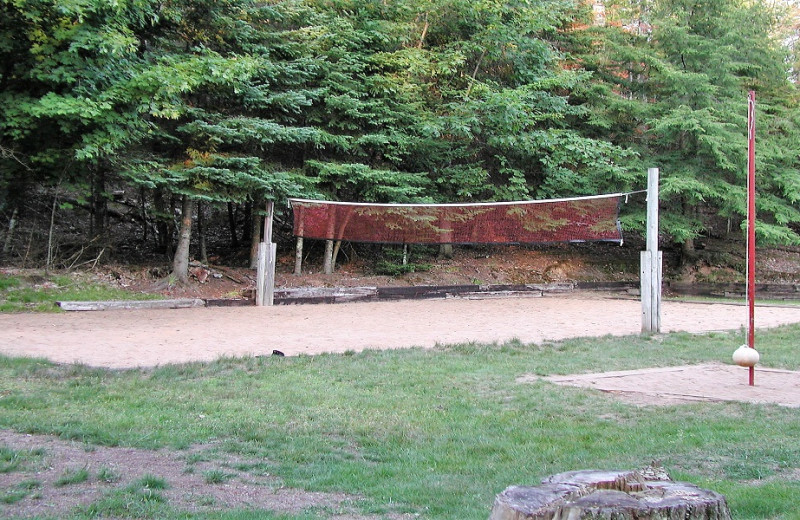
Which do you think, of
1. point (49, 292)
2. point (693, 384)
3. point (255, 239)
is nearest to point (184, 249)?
point (255, 239)

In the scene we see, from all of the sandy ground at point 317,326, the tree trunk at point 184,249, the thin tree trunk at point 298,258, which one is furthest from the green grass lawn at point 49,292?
the thin tree trunk at point 298,258

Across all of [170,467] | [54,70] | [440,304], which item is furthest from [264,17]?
[170,467]

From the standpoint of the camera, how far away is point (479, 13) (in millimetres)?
18844

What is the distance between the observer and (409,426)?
5047 mm

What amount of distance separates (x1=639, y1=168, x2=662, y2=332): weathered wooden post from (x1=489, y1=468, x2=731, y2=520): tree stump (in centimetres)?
882

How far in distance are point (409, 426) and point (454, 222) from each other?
10.1 meters

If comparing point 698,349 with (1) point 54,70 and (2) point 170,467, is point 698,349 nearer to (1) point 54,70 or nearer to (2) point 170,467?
(2) point 170,467

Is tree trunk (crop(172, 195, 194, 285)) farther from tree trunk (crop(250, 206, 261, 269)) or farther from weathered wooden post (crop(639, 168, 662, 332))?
weathered wooden post (crop(639, 168, 662, 332))

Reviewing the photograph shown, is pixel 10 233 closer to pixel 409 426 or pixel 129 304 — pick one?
pixel 129 304

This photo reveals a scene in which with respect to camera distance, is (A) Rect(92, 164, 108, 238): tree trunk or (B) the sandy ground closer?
(B) the sandy ground

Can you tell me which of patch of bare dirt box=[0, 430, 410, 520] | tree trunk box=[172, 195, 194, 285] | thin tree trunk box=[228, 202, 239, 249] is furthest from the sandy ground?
thin tree trunk box=[228, 202, 239, 249]

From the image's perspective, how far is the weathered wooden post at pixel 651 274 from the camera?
1070 centimetres

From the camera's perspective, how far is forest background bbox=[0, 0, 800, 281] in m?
12.0

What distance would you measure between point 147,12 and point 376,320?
6.71m
